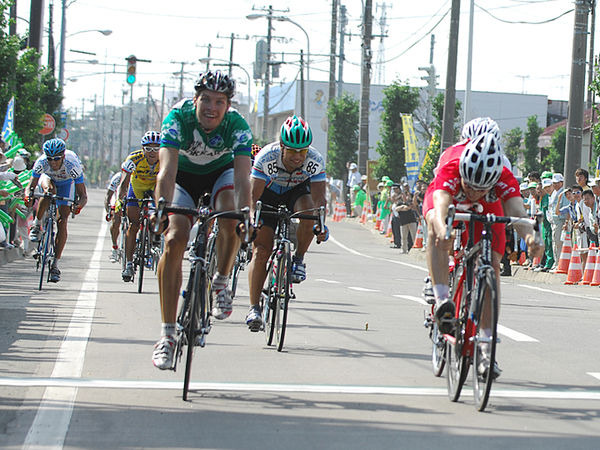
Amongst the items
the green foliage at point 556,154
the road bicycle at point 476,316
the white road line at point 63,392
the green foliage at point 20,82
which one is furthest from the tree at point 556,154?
the road bicycle at point 476,316

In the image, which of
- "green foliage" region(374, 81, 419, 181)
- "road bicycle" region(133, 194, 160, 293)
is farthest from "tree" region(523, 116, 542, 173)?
"road bicycle" region(133, 194, 160, 293)

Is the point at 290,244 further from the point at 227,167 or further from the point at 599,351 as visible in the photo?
the point at 599,351

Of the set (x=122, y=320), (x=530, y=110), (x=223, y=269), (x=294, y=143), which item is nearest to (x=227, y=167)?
(x=223, y=269)

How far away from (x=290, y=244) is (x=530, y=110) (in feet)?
287

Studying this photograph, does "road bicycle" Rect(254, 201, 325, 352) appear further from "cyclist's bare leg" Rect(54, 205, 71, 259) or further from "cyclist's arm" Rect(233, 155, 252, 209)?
"cyclist's bare leg" Rect(54, 205, 71, 259)

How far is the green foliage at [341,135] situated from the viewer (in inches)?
2485

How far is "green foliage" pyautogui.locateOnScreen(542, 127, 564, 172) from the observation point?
2645 inches

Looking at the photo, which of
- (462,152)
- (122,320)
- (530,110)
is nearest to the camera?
(462,152)

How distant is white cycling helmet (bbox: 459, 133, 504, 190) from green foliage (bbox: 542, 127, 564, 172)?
61.0 meters

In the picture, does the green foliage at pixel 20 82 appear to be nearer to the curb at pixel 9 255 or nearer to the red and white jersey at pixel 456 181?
the curb at pixel 9 255

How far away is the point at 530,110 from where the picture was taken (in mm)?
94438

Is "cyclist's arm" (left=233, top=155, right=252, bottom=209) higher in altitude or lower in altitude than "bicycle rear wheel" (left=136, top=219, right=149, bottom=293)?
higher

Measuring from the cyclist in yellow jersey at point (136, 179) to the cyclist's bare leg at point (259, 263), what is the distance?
4890 mm

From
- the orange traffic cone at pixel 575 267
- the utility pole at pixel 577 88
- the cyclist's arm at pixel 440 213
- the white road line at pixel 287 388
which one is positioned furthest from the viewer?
the utility pole at pixel 577 88
